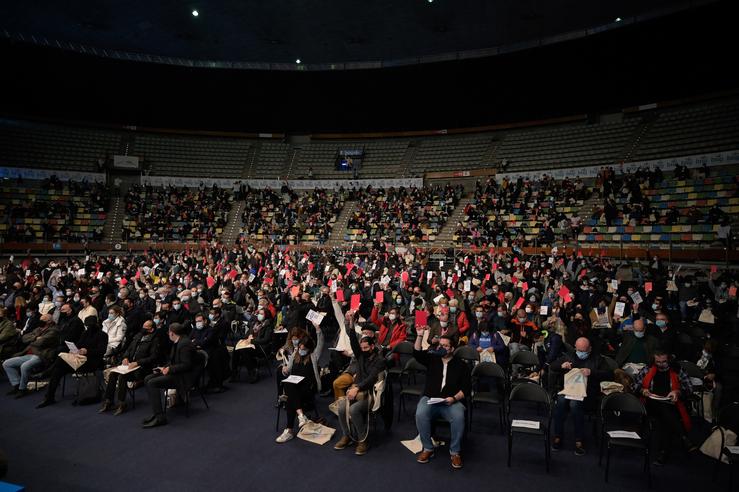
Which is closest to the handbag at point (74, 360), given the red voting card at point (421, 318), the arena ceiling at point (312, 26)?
the red voting card at point (421, 318)

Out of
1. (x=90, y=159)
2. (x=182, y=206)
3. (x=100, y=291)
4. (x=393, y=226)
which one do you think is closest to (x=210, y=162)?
(x=182, y=206)

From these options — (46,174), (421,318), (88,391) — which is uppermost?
(46,174)

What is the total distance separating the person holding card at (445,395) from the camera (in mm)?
5520

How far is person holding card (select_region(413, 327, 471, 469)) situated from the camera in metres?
5.52

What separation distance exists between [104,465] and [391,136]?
33702 millimetres

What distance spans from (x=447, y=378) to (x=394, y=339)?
10.4 ft

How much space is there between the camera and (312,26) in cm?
2406

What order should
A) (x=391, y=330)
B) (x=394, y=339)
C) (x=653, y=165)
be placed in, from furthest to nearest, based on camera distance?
(x=653, y=165)
(x=391, y=330)
(x=394, y=339)

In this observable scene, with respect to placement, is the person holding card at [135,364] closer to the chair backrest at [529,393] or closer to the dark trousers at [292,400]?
the dark trousers at [292,400]

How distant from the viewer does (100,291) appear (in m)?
11.9

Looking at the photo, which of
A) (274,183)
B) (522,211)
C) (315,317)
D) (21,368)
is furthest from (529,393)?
(274,183)

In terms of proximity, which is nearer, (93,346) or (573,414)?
(573,414)

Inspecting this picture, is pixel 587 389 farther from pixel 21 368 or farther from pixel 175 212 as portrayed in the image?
pixel 175 212

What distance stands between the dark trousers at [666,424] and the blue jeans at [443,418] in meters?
2.68
